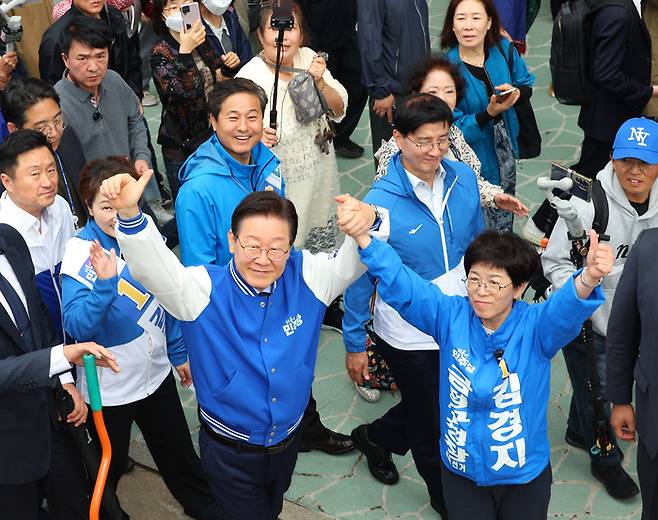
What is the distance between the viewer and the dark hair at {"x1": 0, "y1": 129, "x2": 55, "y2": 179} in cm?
459

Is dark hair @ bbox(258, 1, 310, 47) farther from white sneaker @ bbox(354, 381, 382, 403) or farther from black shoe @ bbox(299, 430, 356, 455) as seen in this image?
black shoe @ bbox(299, 430, 356, 455)

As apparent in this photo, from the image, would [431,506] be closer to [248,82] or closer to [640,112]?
[248,82]

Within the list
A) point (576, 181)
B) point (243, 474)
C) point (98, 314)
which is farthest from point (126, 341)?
point (576, 181)

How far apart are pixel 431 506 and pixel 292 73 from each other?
2457mm

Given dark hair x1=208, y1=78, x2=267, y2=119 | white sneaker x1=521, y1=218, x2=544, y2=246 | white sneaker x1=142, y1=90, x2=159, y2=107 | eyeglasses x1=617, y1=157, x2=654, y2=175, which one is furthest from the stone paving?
white sneaker x1=142, y1=90, x2=159, y2=107

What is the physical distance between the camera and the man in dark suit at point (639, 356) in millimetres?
3992

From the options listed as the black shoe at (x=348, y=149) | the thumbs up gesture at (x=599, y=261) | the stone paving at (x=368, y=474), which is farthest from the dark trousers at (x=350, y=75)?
the thumbs up gesture at (x=599, y=261)

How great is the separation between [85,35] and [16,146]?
149 cm

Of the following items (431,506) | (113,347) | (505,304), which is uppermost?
(505,304)

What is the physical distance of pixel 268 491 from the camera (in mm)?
Answer: 4340

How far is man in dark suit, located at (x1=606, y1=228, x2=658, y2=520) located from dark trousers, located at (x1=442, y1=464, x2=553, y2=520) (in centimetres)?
43

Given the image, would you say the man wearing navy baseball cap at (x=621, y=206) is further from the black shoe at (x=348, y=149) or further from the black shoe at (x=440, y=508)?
the black shoe at (x=348, y=149)

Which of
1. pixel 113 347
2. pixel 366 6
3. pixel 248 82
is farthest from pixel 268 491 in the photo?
pixel 366 6

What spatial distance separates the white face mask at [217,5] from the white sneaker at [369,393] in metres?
2.54
